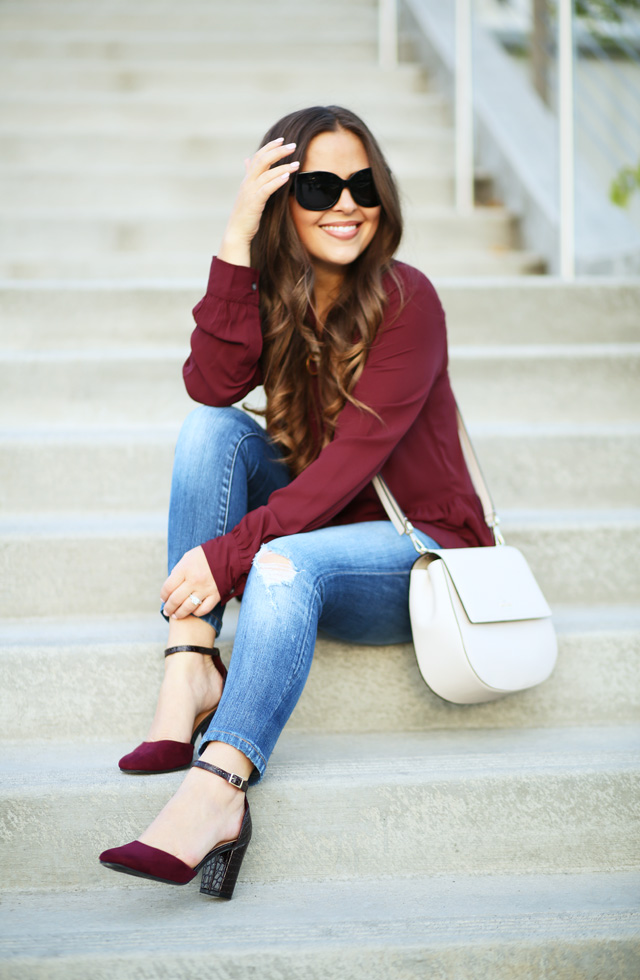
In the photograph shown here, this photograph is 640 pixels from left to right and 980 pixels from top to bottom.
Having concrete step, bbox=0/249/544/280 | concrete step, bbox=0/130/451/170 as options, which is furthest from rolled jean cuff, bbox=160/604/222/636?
concrete step, bbox=0/130/451/170

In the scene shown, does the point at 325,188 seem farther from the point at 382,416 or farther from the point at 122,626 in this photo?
the point at 122,626

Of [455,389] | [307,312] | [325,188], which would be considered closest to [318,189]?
[325,188]

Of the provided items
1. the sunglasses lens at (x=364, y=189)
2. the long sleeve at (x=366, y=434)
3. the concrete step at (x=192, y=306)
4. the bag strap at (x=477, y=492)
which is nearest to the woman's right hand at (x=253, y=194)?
the sunglasses lens at (x=364, y=189)

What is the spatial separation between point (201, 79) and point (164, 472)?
2.64 m

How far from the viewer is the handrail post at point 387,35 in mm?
4164

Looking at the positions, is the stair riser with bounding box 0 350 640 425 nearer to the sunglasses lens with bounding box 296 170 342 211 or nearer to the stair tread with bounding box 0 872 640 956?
the sunglasses lens with bounding box 296 170 342 211

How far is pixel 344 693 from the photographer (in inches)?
65.3

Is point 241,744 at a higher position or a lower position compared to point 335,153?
lower

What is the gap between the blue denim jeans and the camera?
4.40ft

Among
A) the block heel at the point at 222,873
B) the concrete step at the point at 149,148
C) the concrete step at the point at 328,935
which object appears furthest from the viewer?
the concrete step at the point at 149,148

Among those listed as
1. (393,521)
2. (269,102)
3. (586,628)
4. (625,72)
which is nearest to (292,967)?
(393,521)

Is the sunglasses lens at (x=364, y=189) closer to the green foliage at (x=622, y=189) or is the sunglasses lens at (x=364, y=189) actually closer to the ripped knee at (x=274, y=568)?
the ripped knee at (x=274, y=568)

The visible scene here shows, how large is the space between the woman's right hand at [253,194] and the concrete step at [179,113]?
2123 mm

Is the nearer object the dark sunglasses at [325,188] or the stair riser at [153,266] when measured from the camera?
the dark sunglasses at [325,188]
